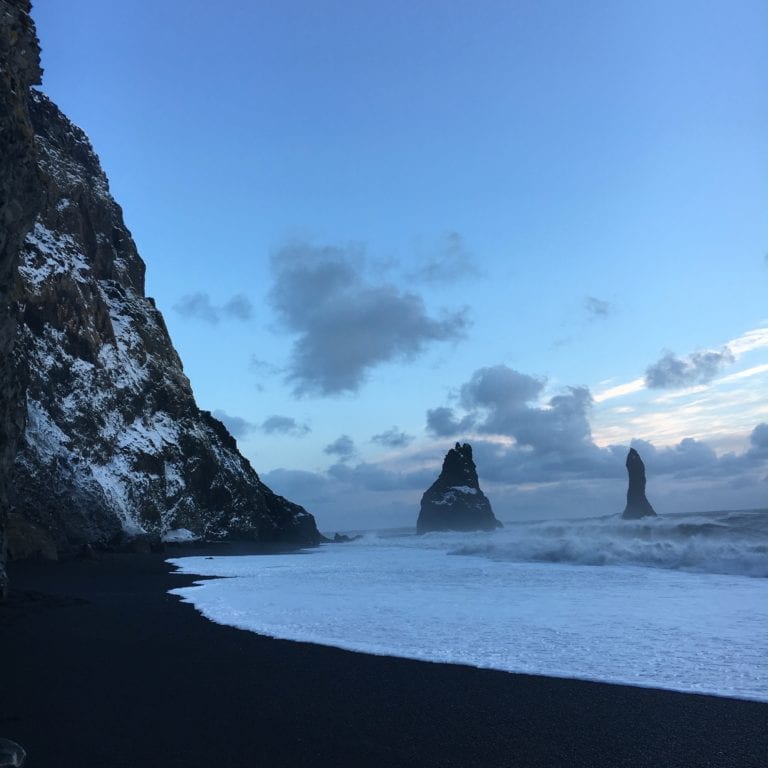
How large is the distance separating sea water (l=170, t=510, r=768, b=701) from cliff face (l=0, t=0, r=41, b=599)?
674cm

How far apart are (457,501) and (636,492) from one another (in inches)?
1566

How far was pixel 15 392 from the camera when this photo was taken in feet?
51.1

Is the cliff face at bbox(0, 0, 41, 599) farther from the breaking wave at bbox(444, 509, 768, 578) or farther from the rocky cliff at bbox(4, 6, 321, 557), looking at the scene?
the breaking wave at bbox(444, 509, 768, 578)

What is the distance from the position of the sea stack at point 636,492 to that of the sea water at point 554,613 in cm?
6182

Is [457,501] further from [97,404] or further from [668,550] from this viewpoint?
[668,550]

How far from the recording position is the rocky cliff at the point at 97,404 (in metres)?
42.0

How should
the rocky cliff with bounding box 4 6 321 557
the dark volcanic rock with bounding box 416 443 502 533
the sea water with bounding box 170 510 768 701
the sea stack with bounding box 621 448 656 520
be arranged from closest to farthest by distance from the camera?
1. the sea water with bounding box 170 510 768 701
2. the rocky cliff with bounding box 4 6 321 557
3. the sea stack with bounding box 621 448 656 520
4. the dark volcanic rock with bounding box 416 443 502 533

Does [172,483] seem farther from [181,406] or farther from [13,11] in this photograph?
[13,11]

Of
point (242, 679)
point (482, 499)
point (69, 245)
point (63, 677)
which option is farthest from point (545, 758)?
point (482, 499)

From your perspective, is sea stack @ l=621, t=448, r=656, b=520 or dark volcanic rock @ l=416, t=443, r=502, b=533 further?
dark volcanic rock @ l=416, t=443, r=502, b=533

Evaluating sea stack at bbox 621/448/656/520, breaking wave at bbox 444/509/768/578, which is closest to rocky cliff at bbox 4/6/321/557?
breaking wave at bbox 444/509/768/578

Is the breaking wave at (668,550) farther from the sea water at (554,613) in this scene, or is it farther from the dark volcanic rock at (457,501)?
the dark volcanic rock at (457,501)

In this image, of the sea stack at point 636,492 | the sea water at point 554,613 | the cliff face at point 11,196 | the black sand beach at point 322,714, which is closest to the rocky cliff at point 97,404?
the cliff face at point 11,196

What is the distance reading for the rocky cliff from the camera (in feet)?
138
